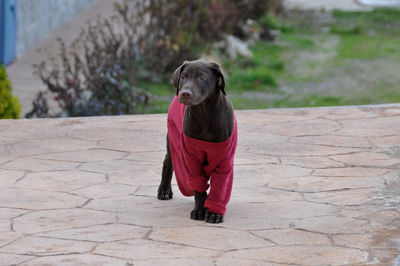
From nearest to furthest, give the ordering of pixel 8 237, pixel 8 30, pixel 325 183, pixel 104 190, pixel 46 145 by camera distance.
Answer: pixel 8 237, pixel 104 190, pixel 325 183, pixel 46 145, pixel 8 30

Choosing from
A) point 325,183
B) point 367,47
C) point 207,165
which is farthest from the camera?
point 367,47

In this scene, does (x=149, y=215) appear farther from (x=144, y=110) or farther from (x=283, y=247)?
(x=144, y=110)

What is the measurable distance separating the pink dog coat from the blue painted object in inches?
264

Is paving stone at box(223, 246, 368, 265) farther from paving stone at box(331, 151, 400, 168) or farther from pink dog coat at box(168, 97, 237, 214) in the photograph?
paving stone at box(331, 151, 400, 168)

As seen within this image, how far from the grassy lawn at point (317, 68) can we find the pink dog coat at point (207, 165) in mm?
4712

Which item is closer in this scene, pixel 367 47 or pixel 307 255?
pixel 307 255

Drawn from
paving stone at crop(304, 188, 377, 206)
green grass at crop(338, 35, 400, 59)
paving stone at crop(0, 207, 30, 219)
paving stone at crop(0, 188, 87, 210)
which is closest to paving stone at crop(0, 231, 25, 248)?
paving stone at crop(0, 207, 30, 219)

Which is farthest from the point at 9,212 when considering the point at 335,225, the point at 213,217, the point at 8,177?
the point at 335,225

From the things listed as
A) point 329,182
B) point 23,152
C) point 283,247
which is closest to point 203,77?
point 283,247

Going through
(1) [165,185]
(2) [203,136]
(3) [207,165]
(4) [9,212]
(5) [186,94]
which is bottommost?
(4) [9,212]

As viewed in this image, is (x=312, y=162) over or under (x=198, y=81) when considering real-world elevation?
under

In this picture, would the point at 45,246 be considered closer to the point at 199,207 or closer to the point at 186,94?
the point at 199,207

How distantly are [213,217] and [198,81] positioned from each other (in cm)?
92

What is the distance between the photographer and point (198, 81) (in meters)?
4.09
